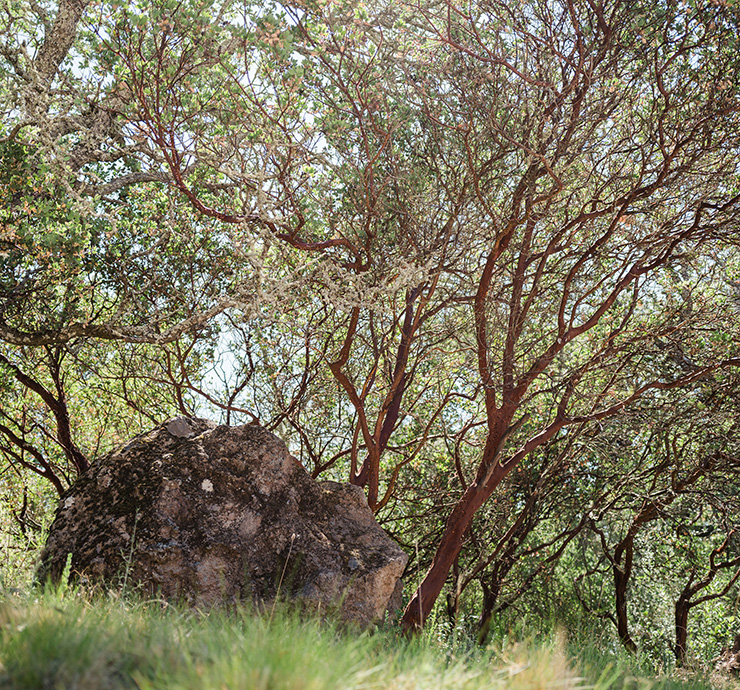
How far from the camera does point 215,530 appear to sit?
16.3 ft

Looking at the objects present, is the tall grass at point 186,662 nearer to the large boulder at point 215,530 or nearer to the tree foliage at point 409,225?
the large boulder at point 215,530

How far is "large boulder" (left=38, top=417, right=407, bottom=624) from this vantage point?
4.67 meters

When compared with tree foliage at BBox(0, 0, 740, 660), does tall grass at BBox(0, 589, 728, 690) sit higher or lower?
lower

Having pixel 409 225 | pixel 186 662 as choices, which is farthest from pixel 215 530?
pixel 409 225

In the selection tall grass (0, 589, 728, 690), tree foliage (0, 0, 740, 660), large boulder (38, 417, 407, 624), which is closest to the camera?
tall grass (0, 589, 728, 690)

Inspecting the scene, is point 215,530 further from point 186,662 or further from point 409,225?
point 409,225

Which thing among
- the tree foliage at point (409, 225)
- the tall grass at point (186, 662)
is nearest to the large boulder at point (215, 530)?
the tree foliage at point (409, 225)

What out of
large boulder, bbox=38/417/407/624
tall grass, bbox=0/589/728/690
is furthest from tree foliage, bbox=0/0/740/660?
tall grass, bbox=0/589/728/690

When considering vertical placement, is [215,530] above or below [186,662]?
above

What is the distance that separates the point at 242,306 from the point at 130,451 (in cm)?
181

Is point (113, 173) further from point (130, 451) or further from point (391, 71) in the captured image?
point (130, 451)

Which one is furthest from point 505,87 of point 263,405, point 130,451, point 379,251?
point 263,405

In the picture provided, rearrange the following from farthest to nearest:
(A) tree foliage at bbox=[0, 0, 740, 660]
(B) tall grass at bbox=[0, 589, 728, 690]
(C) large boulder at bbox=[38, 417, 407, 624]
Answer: (A) tree foliage at bbox=[0, 0, 740, 660] < (C) large boulder at bbox=[38, 417, 407, 624] < (B) tall grass at bbox=[0, 589, 728, 690]

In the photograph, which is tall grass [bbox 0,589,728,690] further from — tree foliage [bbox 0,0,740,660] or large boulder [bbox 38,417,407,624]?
tree foliage [bbox 0,0,740,660]
